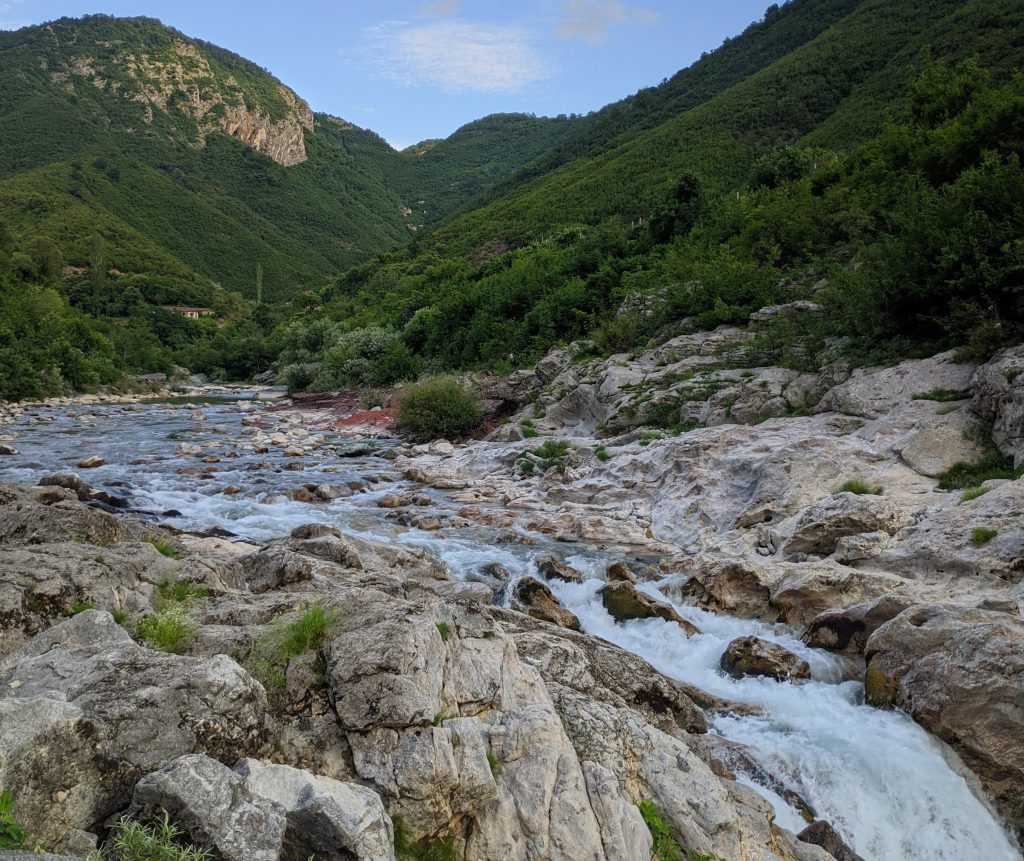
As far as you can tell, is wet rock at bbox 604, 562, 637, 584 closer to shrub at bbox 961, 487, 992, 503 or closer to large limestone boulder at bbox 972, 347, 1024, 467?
shrub at bbox 961, 487, 992, 503

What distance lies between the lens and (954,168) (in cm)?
2022

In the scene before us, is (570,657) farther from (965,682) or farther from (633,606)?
(965,682)

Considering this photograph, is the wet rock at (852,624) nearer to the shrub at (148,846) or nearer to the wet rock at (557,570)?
the wet rock at (557,570)

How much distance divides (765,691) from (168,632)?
602 cm

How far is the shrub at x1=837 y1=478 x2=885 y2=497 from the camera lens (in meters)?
11.0

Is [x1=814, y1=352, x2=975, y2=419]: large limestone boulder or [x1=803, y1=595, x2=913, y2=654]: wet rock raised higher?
[x1=814, y1=352, x2=975, y2=419]: large limestone boulder

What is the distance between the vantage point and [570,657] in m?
6.40

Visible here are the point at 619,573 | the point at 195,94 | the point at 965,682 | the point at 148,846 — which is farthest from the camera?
the point at 195,94

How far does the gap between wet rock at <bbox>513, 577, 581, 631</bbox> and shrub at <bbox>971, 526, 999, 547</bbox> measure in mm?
5212

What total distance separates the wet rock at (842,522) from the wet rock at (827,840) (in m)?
5.19

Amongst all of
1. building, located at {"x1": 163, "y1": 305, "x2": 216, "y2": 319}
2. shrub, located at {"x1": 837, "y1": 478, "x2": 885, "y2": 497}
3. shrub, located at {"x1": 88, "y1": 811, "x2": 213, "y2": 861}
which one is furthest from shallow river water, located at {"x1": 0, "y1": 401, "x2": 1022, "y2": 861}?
building, located at {"x1": 163, "y1": 305, "x2": 216, "y2": 319}

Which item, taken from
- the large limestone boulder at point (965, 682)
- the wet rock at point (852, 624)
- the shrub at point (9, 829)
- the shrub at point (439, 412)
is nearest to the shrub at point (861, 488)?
the wet rock at point (852, 624)

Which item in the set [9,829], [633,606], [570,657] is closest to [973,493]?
[633,606]

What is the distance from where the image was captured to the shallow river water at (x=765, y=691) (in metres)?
5.62
